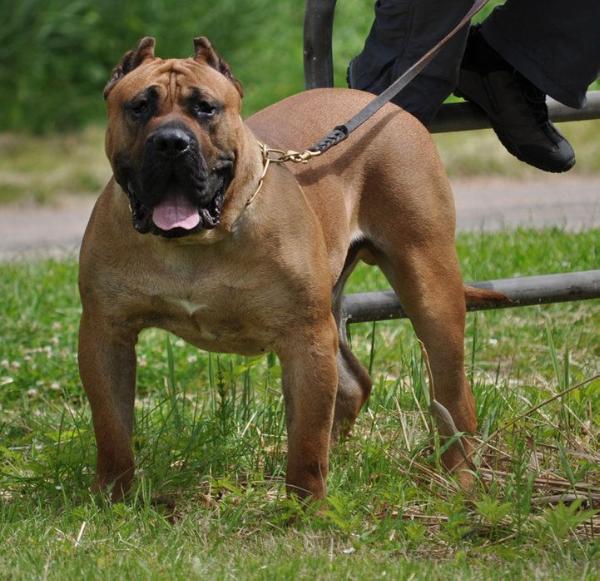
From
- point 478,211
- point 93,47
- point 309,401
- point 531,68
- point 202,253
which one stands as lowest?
point 309,401

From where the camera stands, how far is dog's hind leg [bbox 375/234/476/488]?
4488 millimetres

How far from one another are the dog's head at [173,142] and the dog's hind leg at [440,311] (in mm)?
806

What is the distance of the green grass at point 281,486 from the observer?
367cm

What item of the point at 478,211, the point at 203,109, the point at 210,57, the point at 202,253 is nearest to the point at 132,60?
the point at 210,57

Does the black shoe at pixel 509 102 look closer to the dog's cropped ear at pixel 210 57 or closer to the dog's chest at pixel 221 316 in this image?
the dog's cropped ear at pixel 210 57

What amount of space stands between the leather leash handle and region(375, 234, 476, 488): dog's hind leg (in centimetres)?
39

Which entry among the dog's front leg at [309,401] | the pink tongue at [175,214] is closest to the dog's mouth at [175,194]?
the pink tongue at [175,214]

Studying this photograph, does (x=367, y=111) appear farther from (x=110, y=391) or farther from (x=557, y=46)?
(x=110, y=391)

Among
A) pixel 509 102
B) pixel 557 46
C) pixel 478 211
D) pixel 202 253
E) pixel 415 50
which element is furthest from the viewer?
pixel 478 211

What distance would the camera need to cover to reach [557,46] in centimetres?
489

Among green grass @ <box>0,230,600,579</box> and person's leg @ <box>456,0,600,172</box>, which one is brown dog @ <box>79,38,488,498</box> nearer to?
green grass @ <box>0,230,600,579</box>

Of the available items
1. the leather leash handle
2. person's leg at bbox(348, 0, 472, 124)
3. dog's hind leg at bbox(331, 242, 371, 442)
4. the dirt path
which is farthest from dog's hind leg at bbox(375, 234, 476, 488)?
the dirt path

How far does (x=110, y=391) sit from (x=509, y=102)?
6.09 feet

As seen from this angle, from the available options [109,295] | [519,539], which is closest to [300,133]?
[109,295]
